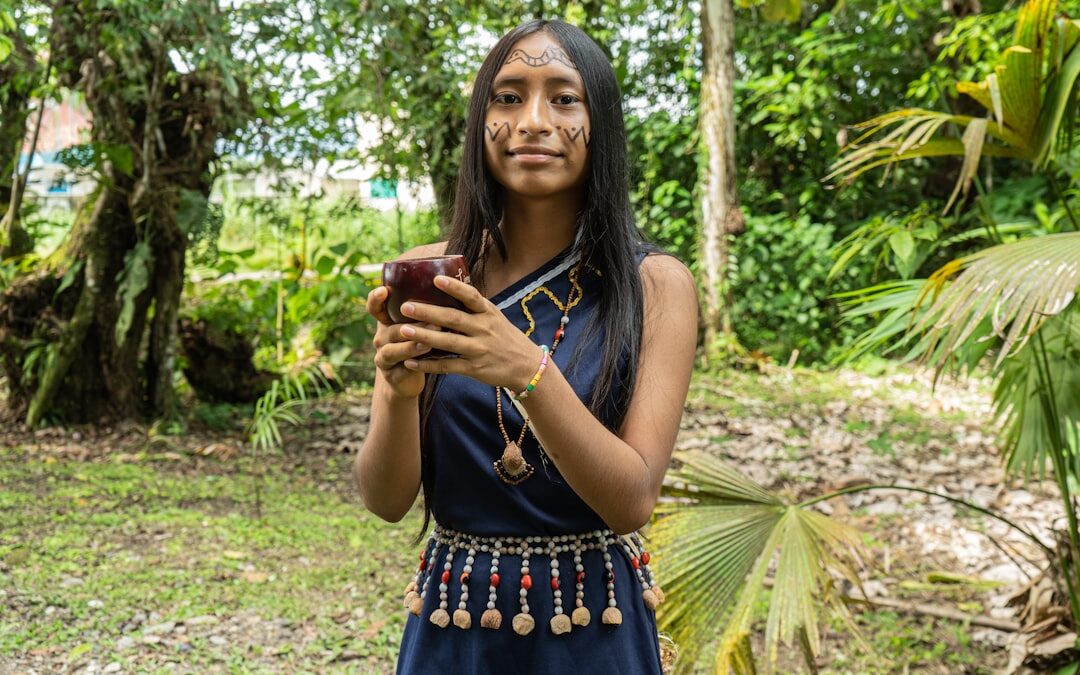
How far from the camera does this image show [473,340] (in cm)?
113

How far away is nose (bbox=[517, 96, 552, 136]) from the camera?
1459mm

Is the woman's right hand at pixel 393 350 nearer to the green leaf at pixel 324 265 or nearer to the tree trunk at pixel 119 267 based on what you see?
the tree trunk at pixel 119 267

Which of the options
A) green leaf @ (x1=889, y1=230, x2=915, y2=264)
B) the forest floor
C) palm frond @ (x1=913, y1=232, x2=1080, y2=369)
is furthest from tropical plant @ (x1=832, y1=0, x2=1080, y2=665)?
the forest floor

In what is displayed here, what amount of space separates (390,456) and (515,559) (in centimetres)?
23

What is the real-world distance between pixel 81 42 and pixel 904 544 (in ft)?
15.5

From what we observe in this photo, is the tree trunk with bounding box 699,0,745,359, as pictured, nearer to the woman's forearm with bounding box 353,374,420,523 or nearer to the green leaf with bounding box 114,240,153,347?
the green leaf with bounding box 114,240,153,347

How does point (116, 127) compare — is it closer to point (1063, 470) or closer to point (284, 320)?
point (284, 320)

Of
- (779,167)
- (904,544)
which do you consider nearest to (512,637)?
(904,544)

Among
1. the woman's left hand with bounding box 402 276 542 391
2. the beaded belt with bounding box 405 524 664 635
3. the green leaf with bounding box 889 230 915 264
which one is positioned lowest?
the beaded belt with bounding box 405 524 664 635

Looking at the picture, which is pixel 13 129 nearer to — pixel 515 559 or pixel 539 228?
pixel 539 228

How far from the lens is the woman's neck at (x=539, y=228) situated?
5.08 feet

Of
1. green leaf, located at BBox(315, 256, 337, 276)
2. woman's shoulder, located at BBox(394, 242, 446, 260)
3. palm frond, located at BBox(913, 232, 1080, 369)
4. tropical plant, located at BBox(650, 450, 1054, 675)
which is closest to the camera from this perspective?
woman's shoulder, located at BBox(394, 242, 446, 260)

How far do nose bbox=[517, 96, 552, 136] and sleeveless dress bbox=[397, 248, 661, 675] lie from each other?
0.88 ft

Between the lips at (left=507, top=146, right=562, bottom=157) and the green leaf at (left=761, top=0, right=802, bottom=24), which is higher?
the green leaf at (left=761, top=0, right=802, bottom=24)
